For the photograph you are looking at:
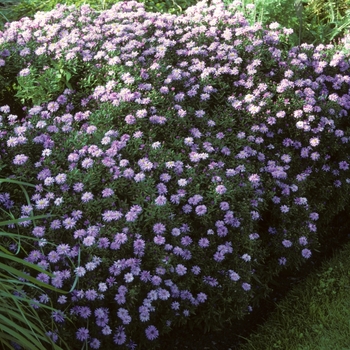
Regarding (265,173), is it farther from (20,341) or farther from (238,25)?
(20,341)

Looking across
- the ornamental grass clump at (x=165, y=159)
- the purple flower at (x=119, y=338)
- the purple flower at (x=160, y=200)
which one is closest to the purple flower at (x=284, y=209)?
the ornamental grass clump at (x=165, y=159)

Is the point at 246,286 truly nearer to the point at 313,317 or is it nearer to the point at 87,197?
the point at 313,317

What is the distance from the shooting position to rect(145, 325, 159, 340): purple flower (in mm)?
2744

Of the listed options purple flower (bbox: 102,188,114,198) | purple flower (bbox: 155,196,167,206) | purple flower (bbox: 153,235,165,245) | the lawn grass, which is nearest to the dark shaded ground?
the lawn grass

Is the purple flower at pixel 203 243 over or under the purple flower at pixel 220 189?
under

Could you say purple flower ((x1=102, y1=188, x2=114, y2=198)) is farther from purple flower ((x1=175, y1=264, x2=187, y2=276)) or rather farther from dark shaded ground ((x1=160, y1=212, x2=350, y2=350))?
dark shaded ground ((x1=160, y1=212, x2=350, y2=350))

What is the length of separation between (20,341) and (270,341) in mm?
1644

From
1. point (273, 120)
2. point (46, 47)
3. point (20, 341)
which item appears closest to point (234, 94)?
point (273, 120)

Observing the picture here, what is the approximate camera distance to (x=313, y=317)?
350 cm

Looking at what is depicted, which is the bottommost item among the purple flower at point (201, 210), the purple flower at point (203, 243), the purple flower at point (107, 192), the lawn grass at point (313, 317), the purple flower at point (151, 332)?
the lawn grass at point (313, 317)

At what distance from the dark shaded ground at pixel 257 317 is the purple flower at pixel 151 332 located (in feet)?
1.24

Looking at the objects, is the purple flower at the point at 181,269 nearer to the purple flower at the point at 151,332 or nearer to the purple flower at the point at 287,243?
the purple flower at the point at 151,332

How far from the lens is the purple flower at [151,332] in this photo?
2744 mm

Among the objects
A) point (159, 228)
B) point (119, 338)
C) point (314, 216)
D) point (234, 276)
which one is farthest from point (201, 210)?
point (314, 216)
